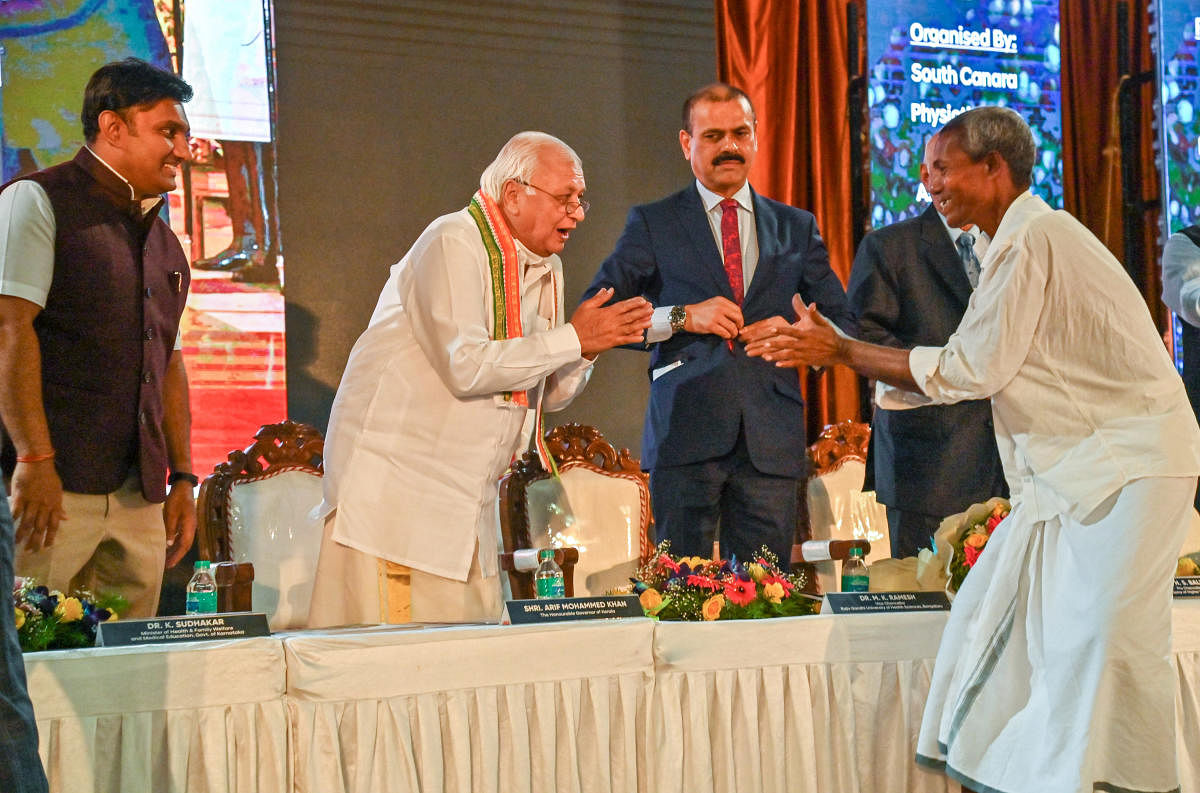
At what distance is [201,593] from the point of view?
7.85 feet

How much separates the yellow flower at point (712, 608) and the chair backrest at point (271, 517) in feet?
5.77

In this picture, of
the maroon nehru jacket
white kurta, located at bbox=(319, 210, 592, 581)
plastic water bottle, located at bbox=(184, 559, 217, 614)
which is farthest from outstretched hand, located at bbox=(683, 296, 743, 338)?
plastic water bottle, located at bbox=(184, 559, 217, 614)

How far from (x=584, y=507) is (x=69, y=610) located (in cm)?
230

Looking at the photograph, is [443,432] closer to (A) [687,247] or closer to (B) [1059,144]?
(A) [687,247]

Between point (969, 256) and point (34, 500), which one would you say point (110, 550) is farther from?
point (969, 256)

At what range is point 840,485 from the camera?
471cm

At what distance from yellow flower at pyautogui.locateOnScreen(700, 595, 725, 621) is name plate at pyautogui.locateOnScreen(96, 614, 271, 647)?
83 cm

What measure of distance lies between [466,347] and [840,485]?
2.42 metres

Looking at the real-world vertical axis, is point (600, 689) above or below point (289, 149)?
below

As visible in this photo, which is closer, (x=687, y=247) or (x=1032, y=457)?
(x=1032, y=457)

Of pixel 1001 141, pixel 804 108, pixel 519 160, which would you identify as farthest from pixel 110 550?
pixel 804 108

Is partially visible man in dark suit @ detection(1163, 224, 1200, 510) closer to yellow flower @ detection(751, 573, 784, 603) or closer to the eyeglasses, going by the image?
yellow flower @ detection(751, 573, 784, 603)

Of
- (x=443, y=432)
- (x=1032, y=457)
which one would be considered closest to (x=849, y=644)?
(x=1032, y=457)

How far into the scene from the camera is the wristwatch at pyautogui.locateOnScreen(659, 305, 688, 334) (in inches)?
134
